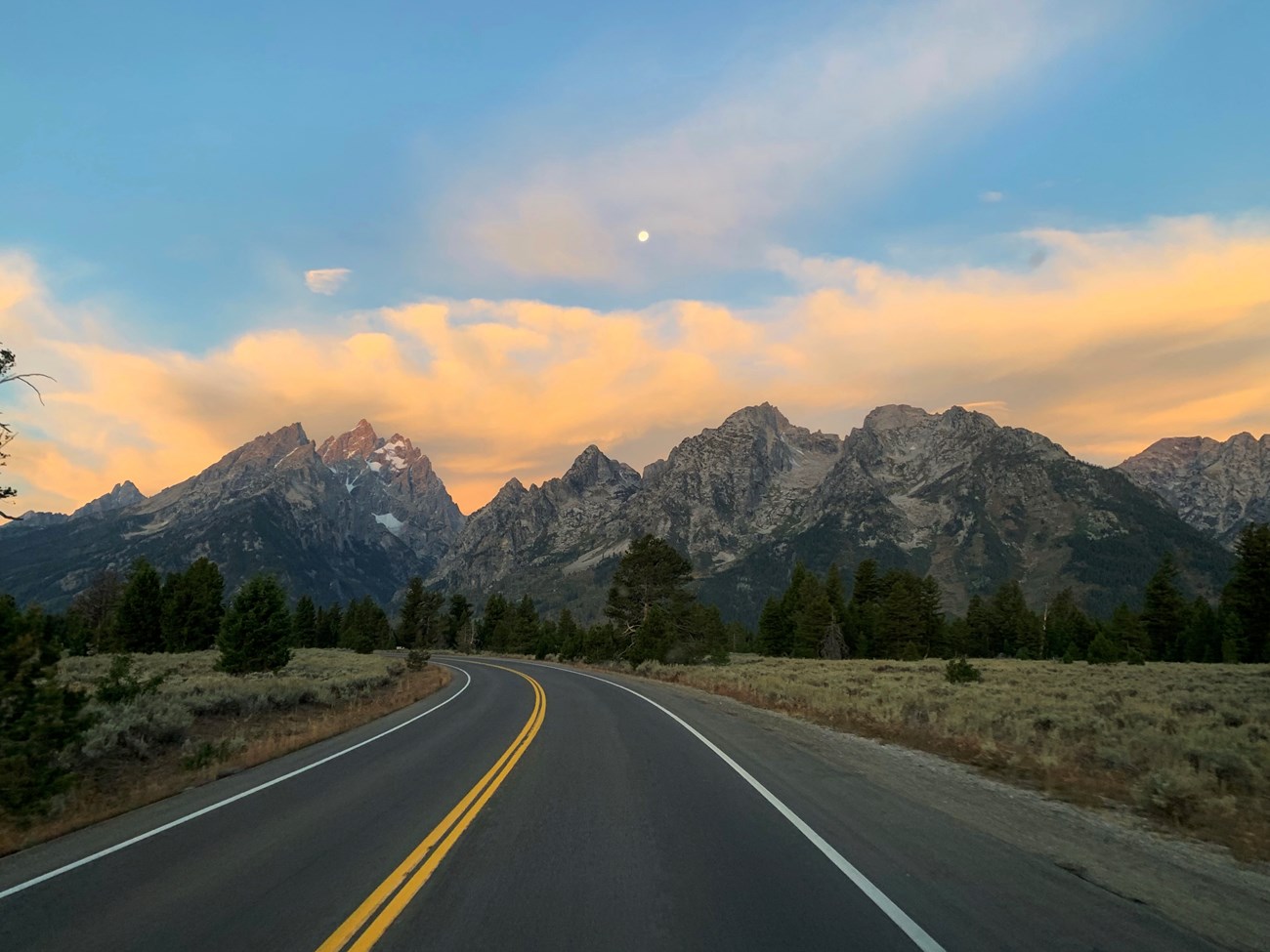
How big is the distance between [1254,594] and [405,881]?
70868 mm

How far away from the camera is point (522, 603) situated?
4003 inches

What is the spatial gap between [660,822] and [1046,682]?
29625mm

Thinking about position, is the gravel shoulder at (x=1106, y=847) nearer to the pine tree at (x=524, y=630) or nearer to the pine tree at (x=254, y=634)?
the pine tree at (x=254, y=634)

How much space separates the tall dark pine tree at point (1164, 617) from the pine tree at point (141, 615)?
309 ft

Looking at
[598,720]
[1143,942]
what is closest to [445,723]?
[598,720]

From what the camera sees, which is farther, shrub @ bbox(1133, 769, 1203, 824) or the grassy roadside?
the grassy roadside

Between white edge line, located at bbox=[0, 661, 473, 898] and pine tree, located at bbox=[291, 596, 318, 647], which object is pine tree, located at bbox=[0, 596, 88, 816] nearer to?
white edge line, located at bbox=[0, 661, 473, 898]

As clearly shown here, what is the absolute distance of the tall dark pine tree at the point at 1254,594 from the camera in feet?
176

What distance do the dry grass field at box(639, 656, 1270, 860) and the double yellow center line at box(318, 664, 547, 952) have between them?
8.28 m

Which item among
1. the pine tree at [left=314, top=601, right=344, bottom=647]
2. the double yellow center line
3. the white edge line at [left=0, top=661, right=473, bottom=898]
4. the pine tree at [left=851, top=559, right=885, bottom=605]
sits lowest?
the pine tree at [left=314, top=601, right=344, bottom=647]

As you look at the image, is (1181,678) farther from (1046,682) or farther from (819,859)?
(819,859)

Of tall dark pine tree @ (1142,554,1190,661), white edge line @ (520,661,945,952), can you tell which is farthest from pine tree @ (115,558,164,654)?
tall dark pine tree @ (1142,554,1190,661)

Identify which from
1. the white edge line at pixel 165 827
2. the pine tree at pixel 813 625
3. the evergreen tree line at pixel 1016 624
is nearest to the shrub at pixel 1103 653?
the evergreen tree line at pixel 1016 624

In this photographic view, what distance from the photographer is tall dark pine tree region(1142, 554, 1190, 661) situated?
231 feet
